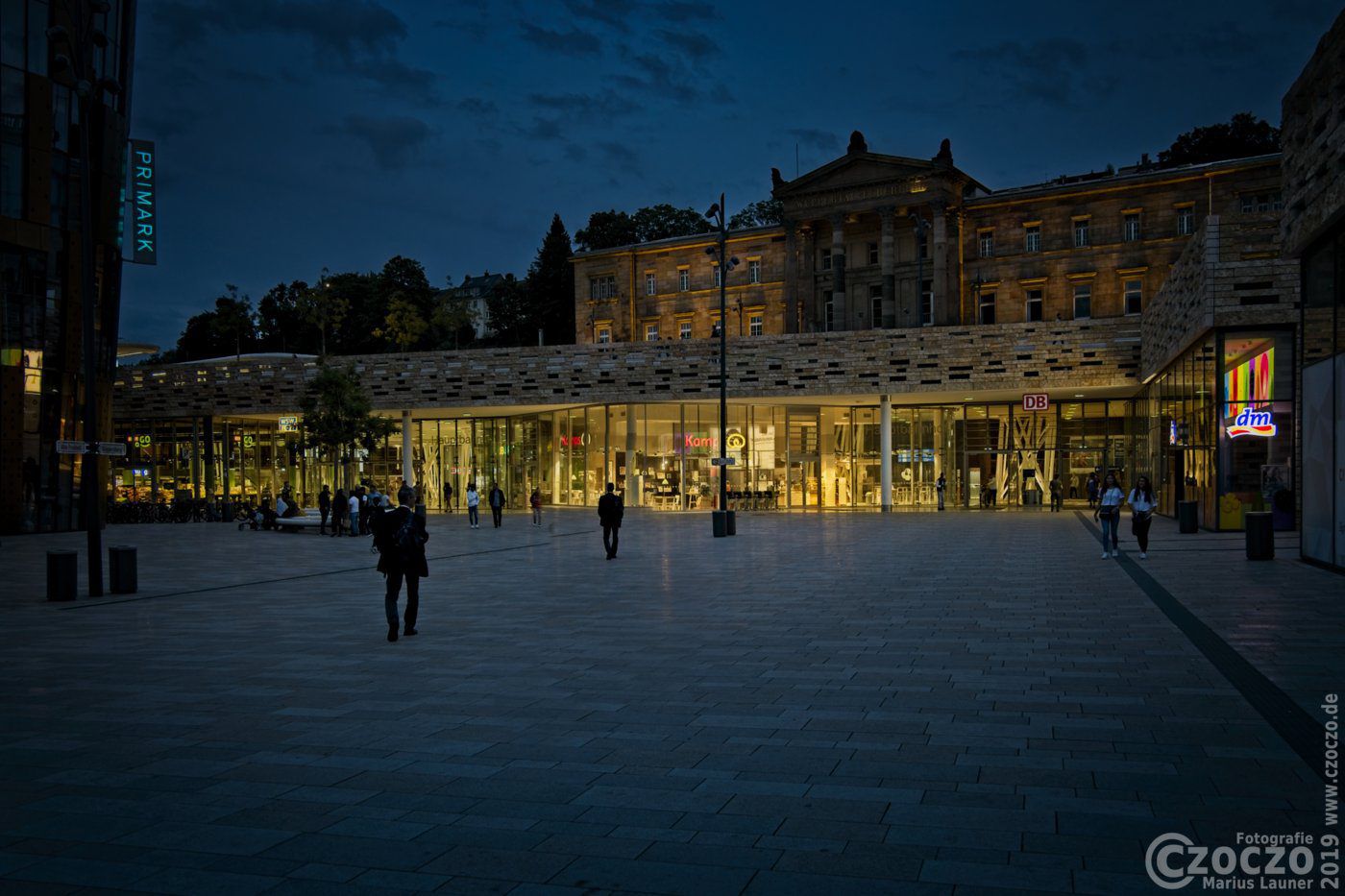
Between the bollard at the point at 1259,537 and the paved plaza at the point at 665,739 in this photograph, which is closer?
the paved plaza at the point at 665,739

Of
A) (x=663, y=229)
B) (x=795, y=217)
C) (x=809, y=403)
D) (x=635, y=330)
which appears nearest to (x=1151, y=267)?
(x=795, y=217)

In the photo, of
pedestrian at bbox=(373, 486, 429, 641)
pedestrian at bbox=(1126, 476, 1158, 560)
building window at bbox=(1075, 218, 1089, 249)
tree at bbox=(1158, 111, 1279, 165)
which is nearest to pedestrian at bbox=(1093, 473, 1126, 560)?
pedestrian at bbox=(1126, 476, 1158, 560)

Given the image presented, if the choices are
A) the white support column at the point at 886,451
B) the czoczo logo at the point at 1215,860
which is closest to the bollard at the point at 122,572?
the czoczo logo at the point at 1215,860

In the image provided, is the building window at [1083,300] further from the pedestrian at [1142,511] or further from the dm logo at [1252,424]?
the pedestrian at [1142,511]

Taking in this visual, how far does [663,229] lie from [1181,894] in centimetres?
9392

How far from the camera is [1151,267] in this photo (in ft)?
207

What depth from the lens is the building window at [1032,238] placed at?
65875mm

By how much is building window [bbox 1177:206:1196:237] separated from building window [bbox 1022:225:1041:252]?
7667mm

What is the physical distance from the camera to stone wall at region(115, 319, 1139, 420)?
4241cm

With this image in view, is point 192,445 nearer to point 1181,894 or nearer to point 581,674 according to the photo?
point 581,674

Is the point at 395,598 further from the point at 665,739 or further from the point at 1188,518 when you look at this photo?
the point at 1188,518

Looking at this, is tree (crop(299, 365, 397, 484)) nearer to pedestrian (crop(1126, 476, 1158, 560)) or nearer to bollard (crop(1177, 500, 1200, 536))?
bollard (crop(1177, 500, 1200, 536))

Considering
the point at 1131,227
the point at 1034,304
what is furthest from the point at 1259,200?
the point at 1034,304

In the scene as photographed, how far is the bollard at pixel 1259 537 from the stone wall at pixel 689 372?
76.2 feet
